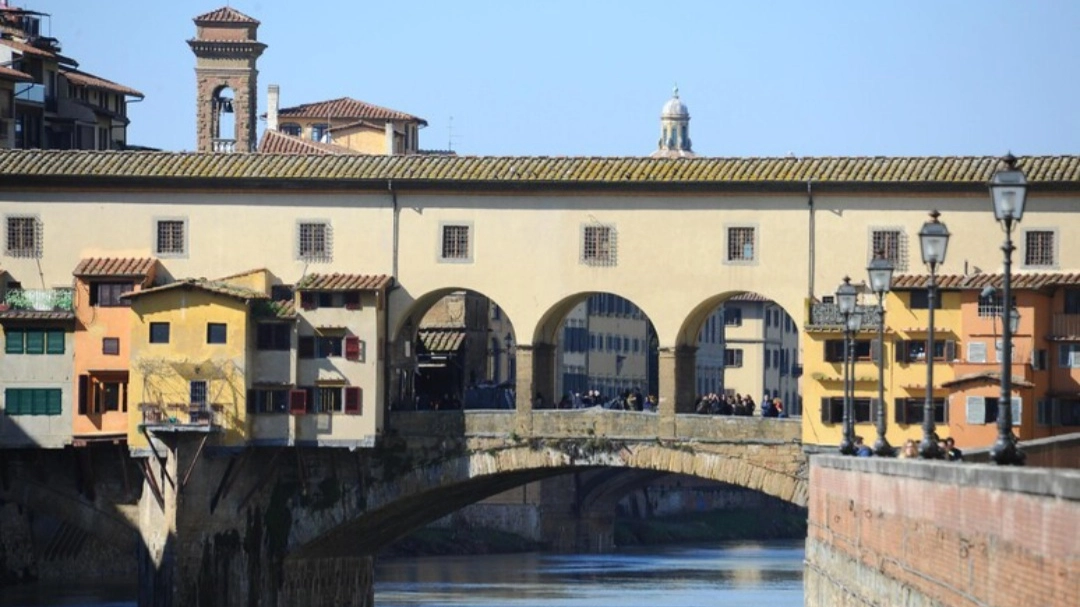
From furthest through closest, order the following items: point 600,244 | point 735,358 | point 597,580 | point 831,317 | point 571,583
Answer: point 735,358 < point 597,580 < point 571,583 < point 600,244 < point 831,317

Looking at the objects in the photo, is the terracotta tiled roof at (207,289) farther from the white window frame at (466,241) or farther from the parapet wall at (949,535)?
the parapet wall at (949,535)

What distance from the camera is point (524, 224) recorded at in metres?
69.3

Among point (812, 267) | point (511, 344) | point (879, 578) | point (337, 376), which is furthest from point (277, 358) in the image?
point (511, 344)

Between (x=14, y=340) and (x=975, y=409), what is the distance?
24.0 meters

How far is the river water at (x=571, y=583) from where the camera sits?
77125mm

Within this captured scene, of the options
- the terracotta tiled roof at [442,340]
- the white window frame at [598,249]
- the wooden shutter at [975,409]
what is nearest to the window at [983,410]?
the wooden shutter at [975,409]

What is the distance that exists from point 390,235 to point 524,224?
342cm

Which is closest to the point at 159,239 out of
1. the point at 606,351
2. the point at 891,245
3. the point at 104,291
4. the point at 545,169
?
the point at 104,291

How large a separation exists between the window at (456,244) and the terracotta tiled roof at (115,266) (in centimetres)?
747

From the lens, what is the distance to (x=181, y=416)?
68062mm

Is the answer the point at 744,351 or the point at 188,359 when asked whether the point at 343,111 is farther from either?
the point at 188,359

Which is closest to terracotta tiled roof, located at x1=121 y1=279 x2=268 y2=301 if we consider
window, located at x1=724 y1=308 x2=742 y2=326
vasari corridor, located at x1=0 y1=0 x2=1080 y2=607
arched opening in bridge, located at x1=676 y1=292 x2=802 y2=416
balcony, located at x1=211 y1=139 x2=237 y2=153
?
vasari corridor, located at x1=0 y1=0 x2=1080 y2=607

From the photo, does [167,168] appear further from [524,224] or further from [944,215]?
[944,215]

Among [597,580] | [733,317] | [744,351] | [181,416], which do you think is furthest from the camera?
[733,317]
